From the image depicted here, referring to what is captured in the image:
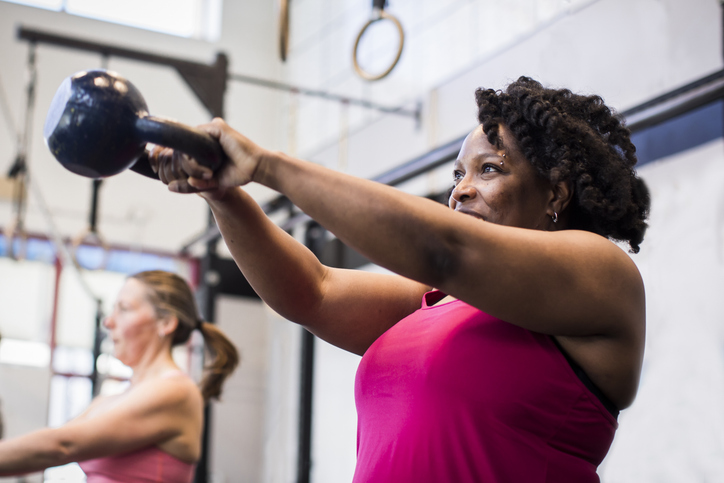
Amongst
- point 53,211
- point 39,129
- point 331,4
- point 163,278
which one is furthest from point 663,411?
point 39,129

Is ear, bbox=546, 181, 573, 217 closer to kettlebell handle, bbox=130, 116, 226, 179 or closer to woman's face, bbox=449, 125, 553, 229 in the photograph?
woman's face, bbox=449, 125, 553, 229

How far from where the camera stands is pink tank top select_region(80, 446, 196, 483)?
2.16 metres

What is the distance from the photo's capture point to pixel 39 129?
23.5ft

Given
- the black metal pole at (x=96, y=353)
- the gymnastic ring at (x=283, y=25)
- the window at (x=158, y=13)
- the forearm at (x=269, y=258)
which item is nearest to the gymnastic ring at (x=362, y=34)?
the gymnastic ring at (x=283, y=25)

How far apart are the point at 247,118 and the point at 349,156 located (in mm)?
2173

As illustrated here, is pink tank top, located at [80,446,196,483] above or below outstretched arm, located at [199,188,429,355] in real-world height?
below

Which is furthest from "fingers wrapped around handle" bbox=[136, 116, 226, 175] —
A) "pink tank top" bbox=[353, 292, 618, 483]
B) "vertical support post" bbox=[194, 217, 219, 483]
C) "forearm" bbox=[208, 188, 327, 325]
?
"vertical support post" bbox=[194, 217, 219, 483]

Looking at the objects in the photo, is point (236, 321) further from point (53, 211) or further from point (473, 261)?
point (473, 261)

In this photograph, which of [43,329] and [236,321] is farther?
[236,321]

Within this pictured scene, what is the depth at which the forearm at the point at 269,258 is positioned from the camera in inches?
41.5

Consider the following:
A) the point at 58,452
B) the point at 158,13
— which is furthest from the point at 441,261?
the point at 158,13

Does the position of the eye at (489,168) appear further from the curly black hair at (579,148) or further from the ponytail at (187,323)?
the ponytail at (187,323)

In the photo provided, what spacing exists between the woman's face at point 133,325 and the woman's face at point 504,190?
166cm

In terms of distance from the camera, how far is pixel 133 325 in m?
2.52
